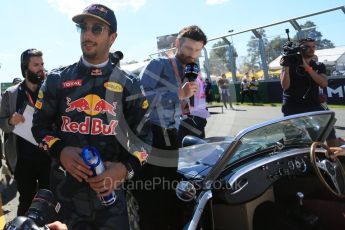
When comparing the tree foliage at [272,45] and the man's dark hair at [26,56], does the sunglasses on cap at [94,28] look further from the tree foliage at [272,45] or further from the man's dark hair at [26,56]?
the tree foliage at [272,45]

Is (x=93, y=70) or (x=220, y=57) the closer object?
(x=93, y=70)

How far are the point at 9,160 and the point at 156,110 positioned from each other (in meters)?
1.91

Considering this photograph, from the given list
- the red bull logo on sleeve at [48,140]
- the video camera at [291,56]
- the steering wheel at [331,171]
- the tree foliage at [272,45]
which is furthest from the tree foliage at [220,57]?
the red bull logo on sleeve at [48,140]

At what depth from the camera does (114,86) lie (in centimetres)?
228

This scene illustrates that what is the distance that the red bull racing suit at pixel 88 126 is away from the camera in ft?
7.24

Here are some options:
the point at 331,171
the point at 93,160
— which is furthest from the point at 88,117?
the point at 331,171

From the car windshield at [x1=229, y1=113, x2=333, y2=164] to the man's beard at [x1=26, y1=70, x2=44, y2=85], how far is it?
6.89 feet

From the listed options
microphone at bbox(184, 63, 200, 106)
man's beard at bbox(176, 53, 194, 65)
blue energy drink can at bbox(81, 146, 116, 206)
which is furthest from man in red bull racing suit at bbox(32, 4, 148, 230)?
man's beard at bbox(176, 53, 194, 65)

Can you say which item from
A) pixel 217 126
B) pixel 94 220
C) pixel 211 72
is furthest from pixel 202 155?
pixel 211 72

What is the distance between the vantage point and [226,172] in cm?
262

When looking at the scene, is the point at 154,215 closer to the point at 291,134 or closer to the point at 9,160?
the point at 291,134

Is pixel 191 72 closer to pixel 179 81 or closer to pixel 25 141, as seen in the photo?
pixel 179 81

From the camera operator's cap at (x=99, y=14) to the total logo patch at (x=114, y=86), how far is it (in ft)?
1.06

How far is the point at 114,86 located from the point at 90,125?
0.87ft
